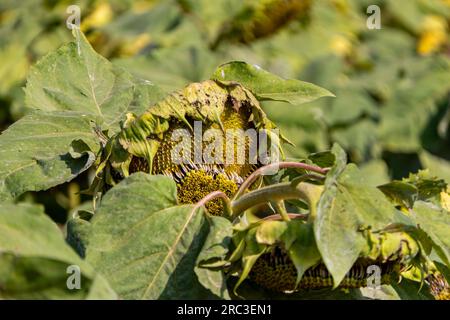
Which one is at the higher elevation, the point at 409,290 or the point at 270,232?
the point at 270,232

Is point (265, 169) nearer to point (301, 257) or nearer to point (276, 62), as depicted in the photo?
point (301, 257)

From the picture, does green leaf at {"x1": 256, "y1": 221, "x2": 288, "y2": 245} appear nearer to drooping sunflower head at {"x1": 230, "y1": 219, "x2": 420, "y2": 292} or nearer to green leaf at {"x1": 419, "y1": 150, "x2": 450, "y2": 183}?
drooping sunflower head at {"x1": 230, "y1": 219, "x2": 420, "y2": 292}

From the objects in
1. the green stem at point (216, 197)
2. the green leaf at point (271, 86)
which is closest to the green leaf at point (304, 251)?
the green stem at point (216, 197)

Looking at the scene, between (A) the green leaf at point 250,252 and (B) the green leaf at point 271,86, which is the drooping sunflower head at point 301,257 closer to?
(A) the green leaf at point 250,252

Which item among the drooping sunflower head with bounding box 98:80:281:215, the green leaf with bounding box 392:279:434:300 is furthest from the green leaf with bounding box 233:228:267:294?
the green leaf with bounding box 392:279:434:300

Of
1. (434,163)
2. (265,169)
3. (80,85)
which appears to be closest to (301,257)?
(265,169)
